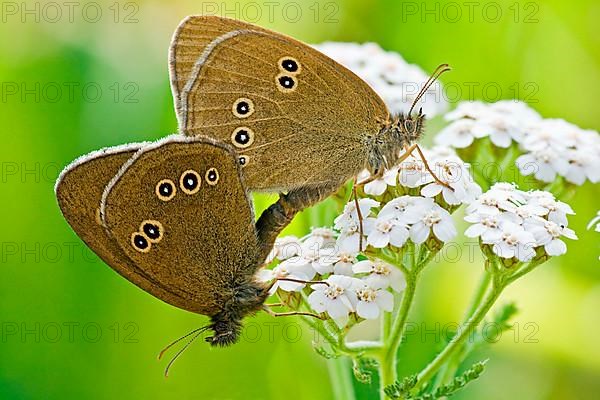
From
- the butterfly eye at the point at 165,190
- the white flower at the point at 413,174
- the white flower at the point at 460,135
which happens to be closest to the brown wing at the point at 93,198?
the butterfly eye at the point at 165,190

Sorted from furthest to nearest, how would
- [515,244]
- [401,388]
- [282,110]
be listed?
[282,110], [515,244], [401,388]

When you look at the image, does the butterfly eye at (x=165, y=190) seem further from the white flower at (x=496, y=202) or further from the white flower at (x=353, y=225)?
the white flower at (x=496, y=202)

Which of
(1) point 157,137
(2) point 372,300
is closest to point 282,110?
(2) point 372,300

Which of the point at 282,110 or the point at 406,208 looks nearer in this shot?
the point at 406,208

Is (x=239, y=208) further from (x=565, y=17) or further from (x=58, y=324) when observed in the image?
(x=565, y=17)

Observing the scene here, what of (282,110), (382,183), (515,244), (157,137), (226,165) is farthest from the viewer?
(157,137)

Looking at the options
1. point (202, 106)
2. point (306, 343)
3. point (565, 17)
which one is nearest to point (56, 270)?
point (306, 343)

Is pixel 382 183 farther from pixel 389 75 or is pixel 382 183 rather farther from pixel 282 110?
pixel 389 75
